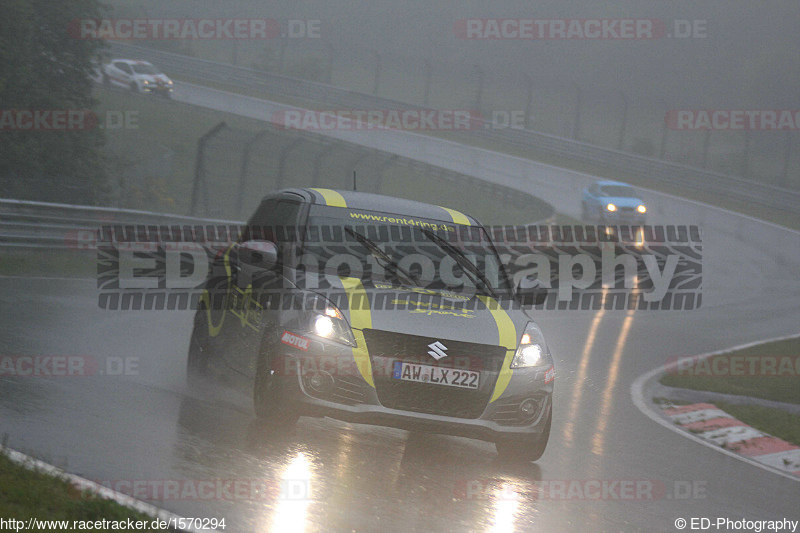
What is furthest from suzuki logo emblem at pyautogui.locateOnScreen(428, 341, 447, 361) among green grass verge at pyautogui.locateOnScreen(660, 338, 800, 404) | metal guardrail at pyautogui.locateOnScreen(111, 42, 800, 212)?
metal guardrail at pyautogui.locateOnScreen(111, 42, 800, 212)

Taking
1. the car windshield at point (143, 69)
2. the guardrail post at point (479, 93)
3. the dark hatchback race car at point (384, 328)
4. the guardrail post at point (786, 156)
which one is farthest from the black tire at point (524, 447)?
the car windshield at point (143, 69)

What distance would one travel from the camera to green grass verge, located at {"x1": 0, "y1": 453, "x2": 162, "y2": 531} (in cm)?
449

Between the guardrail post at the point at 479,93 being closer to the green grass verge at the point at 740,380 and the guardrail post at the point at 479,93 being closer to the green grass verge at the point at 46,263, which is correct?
the green grass verge at the point at 46,263

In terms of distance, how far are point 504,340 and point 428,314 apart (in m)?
0.52

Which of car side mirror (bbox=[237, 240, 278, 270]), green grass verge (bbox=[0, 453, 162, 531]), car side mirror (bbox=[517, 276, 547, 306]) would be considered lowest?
green grass verge (bbox=[0, 453, 162, 531])

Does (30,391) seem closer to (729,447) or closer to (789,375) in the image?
(729,447)

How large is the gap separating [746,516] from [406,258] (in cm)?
286

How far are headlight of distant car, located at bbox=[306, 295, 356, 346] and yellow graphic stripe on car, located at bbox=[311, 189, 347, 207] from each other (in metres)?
1.32

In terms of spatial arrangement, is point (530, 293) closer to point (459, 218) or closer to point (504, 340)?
point (459, 218)

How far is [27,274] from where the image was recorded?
14.8 metres

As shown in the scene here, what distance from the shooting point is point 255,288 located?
7.29 meters

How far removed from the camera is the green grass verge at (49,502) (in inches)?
177

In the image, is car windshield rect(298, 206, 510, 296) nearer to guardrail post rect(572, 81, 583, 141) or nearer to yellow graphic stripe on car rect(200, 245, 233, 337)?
yellow graphic stripe on car rect(200, 245, 233, 337)

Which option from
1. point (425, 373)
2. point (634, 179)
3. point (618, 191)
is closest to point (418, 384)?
point (425, 373)
